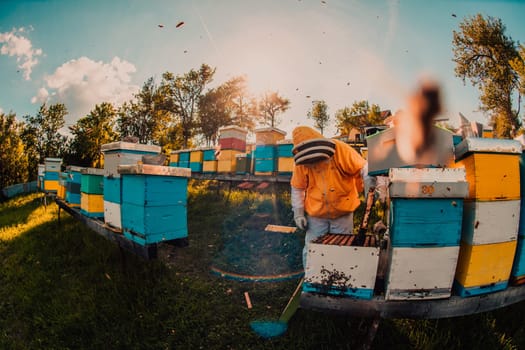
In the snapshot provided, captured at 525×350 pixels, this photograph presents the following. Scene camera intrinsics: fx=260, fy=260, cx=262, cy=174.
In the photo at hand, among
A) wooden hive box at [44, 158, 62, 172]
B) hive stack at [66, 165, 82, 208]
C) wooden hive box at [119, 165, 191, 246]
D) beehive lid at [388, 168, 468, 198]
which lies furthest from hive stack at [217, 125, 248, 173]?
wooden hive box at [44, 158, 62, 172]

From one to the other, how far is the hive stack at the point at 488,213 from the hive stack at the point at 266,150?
15.5 feet

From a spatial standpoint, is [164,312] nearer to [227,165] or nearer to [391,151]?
[391,151]

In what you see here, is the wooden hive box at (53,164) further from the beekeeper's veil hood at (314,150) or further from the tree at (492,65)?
the tree at (492,65)

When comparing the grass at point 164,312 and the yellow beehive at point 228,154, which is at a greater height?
the yellow beehive at point 228,154

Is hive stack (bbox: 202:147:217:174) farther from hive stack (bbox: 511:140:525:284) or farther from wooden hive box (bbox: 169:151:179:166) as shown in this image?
hive stack (bbox: 511:140:525:284)

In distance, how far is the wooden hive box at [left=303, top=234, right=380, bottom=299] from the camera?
64.6 inches

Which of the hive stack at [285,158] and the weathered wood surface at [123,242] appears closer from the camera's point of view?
the weathered wood surface at [123,242]

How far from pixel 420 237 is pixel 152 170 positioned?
250 centimetres

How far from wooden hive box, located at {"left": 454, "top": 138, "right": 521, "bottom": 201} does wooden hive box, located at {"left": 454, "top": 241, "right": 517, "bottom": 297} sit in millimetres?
328

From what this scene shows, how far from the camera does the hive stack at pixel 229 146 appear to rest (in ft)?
24.5

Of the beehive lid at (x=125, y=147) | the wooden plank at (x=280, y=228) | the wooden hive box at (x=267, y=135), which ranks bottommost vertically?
the wooden plank at (x=280, y=228)

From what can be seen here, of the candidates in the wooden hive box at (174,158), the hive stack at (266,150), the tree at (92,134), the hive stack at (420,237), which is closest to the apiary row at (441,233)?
the hive stack at (420,237)

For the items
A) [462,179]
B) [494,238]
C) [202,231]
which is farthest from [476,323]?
[202,231]

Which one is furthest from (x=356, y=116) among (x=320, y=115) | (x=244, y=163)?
(x=244, y=163)
